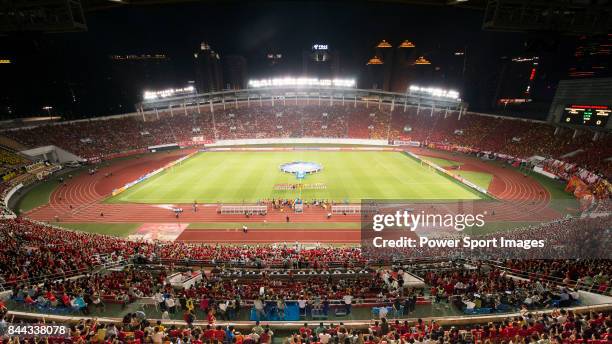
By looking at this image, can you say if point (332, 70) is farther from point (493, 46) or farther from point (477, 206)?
point (477, 206)

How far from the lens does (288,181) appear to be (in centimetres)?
4222

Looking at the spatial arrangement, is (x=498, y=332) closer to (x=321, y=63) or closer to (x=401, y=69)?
(x=321, y=63)

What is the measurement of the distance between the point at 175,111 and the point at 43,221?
164 feet

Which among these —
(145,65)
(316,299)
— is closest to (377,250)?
(316,299)

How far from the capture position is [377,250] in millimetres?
20516

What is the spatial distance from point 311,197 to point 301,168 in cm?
1061

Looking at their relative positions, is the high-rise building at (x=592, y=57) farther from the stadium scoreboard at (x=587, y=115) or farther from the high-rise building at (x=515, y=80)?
the high-rise building at (x=515, y=80)

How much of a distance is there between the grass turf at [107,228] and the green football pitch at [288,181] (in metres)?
5.81

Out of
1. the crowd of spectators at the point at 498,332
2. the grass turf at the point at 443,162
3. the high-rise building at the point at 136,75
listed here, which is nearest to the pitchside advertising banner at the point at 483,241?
the crowd of spectators at the point at 498,332

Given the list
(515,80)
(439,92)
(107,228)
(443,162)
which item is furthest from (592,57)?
(107,228)

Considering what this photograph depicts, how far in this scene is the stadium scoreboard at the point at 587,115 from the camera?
144 ft

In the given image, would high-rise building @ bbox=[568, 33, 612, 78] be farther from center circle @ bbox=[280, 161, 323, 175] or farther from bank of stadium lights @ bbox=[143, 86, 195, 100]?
bank of stadium lights @ bbox=[143, 86, 195, 100]

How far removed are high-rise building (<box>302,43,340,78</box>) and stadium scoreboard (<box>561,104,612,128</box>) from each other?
170ft

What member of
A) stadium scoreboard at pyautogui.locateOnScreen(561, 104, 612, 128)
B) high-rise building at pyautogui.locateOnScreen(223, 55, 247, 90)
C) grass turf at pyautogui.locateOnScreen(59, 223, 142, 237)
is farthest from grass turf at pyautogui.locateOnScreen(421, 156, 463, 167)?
high-rise building at pyautogui.locateOnScreen(223, 55, 247, 90)
